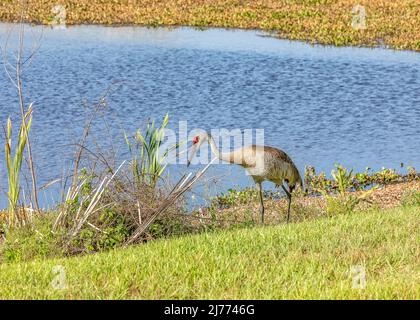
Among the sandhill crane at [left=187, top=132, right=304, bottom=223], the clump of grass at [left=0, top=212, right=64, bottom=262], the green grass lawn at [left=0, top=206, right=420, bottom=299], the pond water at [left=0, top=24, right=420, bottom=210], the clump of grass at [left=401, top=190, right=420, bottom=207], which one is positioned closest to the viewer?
the green grass lawn at [left=0, top=206, right=420, bottom=299]

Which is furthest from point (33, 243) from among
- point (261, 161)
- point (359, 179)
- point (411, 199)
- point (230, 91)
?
point (230, 91)

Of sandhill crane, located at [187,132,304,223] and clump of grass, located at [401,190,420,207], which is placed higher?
sandhill crane, located at [187,132,304,223]

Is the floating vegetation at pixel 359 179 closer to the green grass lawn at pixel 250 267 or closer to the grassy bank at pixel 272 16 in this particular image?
the green grass lawn at pixel 250 267

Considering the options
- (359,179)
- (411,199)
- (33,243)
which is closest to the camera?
(33,243)

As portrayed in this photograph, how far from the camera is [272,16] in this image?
38.2 metres

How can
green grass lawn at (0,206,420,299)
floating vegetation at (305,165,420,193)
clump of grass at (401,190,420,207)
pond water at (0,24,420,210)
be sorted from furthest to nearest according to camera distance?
pond water at (0,24,420,210), floating vegetation at (305,165,420,193), clump of grass at (401,190,420,207), green grass lawn at (0,206,420,299)

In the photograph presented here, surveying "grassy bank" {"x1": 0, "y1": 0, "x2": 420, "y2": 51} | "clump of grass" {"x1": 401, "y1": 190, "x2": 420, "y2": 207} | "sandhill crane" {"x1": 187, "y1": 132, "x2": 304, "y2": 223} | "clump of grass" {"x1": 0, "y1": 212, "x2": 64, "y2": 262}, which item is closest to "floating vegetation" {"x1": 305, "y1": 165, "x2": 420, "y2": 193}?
"clump of grass" {"x1": 401, "y1": 190, "x2": 420, "y2": 207}

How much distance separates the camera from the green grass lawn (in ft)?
27.0

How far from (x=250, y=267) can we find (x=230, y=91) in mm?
17759

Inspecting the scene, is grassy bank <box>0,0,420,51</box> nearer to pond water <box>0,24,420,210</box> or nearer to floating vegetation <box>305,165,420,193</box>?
Answer: pond water <box>0,24,420,210</box>

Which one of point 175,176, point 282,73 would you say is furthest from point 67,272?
point 282,73

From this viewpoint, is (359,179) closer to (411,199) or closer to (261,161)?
(411,199)

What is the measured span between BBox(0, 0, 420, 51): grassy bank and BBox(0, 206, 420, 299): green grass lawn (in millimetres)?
23728
